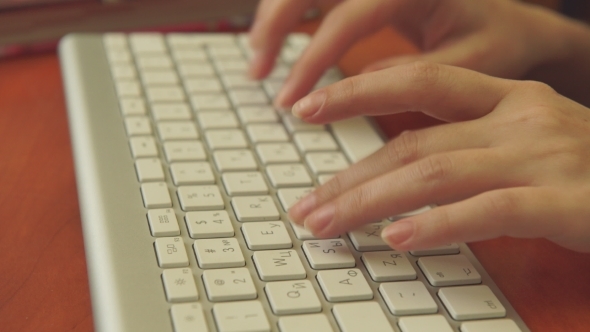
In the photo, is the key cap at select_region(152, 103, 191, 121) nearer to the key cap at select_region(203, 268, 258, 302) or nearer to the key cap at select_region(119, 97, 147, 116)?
the key cap at select_region(119, 97, 147, 116)

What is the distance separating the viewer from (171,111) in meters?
0.56

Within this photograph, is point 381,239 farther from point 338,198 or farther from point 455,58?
point 455,58

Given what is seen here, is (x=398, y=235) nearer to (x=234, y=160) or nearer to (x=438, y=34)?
(x=234, y=160)

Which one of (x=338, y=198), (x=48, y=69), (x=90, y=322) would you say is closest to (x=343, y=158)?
(x=338, y=198)

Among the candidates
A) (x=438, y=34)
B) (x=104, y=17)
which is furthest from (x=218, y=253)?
(x=104, y=17)

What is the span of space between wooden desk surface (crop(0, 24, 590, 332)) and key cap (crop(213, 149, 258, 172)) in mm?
113

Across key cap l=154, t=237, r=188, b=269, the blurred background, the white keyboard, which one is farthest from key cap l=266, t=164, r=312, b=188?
the blurred background

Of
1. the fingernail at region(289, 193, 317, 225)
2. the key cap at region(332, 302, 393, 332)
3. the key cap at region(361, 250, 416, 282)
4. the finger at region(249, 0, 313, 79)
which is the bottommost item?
the key cap at region(332, 302, 393, 332)

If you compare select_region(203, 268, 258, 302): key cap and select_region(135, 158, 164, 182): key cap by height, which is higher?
select_region(135, 158, 164, 182): key cap

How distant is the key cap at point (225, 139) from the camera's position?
20.0 inches

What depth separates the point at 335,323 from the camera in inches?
13.4

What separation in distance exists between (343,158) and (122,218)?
0.62ft

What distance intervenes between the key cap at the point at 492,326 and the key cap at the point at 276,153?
20 centimetres

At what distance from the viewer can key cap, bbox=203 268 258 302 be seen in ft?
1.13
